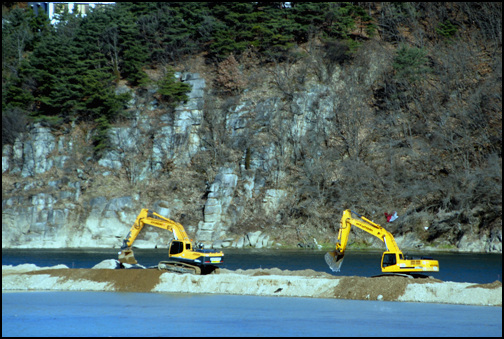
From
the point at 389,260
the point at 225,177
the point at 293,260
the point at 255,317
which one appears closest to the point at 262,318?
the point at 255,317

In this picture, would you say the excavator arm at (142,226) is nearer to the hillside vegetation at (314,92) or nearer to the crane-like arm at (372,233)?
the crane-like arm at (372,233)

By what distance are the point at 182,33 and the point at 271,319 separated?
74.6m

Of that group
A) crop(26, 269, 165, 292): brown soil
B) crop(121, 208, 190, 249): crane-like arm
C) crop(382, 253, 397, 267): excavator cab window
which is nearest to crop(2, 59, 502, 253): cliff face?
crop(121, 208, 190, 249): crane-like arm

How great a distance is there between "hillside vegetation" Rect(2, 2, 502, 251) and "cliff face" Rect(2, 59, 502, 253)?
268 millimetres

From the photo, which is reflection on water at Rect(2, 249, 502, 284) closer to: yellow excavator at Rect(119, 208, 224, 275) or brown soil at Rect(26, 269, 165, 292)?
brown soil at Rect(26, 269, 165, 292)

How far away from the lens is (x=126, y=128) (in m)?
78.6

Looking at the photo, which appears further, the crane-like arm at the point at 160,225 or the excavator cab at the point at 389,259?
the crane-like arm at the point at 160,225

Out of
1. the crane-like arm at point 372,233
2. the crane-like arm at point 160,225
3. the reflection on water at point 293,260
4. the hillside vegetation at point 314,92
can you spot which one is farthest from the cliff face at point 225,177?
the crane-like arm at point 372,233

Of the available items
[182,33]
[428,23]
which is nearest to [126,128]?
[182,33]

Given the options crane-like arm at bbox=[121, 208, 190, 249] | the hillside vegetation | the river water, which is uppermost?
the hillside vegetation

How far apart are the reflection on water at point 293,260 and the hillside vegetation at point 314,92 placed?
779 cm

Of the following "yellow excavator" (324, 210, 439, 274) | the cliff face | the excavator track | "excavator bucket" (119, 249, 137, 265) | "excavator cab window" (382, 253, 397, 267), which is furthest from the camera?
the cliff face

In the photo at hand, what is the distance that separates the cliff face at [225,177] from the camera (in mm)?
65125

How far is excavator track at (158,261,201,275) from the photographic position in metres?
36.2
